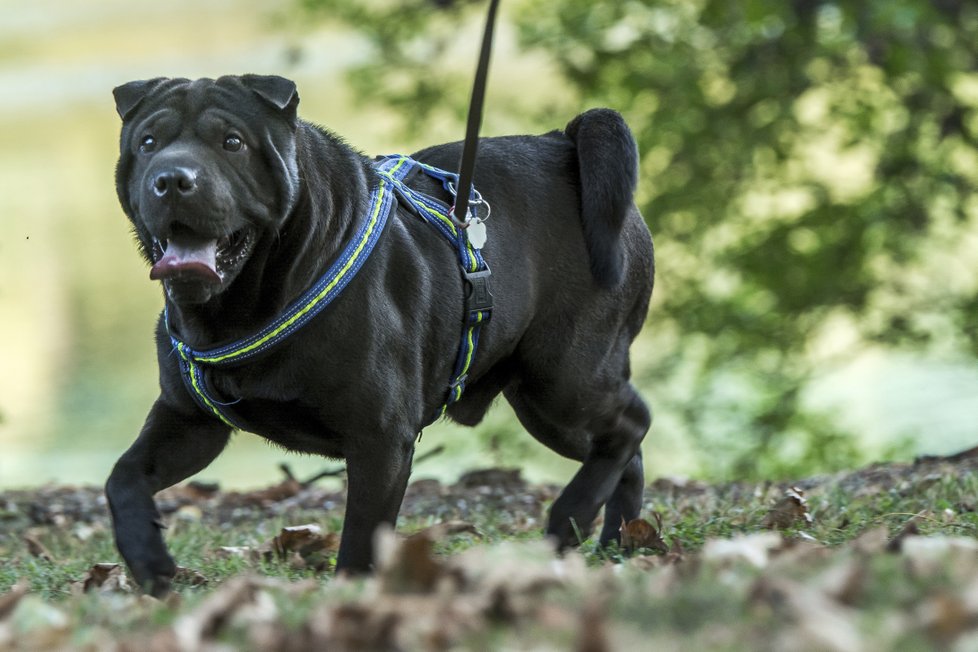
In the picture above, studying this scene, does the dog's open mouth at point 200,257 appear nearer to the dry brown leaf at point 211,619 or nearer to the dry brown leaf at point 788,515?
the dry brown leaf at point 211,619

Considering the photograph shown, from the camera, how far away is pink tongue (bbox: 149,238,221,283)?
3436mm

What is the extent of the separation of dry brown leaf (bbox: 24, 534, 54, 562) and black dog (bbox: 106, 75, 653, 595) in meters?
1.18

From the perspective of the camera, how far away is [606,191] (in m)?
4.50

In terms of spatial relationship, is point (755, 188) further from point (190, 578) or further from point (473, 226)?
point (190, 578)

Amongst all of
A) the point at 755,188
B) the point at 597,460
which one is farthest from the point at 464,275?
the point at 755,188

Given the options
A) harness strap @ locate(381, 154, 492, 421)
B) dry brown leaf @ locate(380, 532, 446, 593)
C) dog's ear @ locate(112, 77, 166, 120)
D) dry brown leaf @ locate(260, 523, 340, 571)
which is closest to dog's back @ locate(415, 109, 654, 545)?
harness strap @ locate(381, 154, 492, 421)

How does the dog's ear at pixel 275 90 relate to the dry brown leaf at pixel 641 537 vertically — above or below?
above

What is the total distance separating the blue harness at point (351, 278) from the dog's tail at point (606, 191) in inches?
17.5

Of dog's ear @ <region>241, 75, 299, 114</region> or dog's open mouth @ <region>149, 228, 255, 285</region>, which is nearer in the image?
dog's open mouth @ <region>149, 228, 255, 285</region>

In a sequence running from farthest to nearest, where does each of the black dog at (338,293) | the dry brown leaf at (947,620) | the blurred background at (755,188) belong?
the blurred background at (755,188), the black dog at (338,293), the dry brown leaf at (947,620)

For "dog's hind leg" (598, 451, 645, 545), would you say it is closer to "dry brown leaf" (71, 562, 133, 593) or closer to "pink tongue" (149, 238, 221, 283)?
"dry brown leaf" (71, 562, 133, 593)

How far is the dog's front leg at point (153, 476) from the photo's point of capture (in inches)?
143

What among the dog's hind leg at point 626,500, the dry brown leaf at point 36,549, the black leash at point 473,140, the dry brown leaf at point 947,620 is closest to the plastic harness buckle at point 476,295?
the black leash at point 473,140

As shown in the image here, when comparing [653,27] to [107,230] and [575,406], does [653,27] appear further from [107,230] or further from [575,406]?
[107,230]
